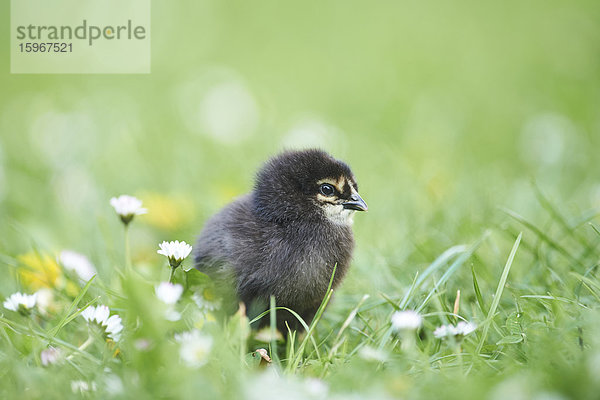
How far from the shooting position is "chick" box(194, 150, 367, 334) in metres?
2.66

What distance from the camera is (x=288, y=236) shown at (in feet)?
9.05

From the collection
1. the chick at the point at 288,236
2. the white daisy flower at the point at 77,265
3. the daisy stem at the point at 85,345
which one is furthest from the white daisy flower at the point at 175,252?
the white daisy flower at the point at 77,265

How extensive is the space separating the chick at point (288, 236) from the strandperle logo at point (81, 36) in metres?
2.80

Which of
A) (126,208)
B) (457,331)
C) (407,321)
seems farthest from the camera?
(126,208)

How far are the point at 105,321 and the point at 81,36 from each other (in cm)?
489

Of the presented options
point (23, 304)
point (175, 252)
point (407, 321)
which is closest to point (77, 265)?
point (23, 304)

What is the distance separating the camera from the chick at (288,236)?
8.73 feet

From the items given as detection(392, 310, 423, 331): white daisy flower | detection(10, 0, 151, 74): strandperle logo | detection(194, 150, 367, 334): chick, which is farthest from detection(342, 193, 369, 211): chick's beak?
detection(10, 0, 151, 74): strandperle logo

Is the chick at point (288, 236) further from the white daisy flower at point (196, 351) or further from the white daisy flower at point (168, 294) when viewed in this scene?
the white daisy flower at point (196, 351)

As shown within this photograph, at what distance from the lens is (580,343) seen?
88.1 inches

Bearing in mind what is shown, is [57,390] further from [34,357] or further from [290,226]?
[290,226]

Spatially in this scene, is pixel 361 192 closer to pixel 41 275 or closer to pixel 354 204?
pixel 354 204

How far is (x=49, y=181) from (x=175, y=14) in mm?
3935

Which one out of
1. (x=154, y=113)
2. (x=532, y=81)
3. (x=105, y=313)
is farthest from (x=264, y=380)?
(x=532, y=81)
